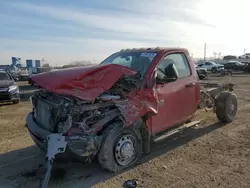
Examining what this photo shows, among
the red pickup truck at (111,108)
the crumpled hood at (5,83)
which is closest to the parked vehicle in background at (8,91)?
the crumpled hood at (5,83)

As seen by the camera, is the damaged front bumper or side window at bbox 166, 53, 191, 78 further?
side window at bbox 166, 53, 191, 78

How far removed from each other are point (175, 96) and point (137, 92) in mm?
1187

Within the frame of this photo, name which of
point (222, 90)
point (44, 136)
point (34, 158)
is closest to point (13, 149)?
point (34, 158)

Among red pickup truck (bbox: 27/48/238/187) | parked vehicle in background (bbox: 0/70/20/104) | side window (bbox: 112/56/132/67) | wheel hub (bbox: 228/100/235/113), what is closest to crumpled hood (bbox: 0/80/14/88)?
parked vehicle in background (bbox: 0/70/20/104)

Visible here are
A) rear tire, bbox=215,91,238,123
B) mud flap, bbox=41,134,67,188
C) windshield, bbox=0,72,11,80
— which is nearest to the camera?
mud flap, bbox=41,134,67,188

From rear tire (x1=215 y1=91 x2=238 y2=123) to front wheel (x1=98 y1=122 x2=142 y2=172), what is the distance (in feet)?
11.4

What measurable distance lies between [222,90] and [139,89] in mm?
4076

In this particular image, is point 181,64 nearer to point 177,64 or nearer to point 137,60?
point 177,64

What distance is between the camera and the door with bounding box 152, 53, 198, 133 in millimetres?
5125

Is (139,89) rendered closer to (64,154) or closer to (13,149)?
(64,154)

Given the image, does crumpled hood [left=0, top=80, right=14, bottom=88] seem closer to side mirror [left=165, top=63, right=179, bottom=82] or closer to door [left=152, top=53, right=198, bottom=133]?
door [left=152, top=53, right=198, bottom=133]

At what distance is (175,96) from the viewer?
5445 millimetres

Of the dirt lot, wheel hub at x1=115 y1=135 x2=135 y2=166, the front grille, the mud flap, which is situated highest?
the front grille

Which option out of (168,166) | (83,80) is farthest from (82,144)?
(168,166)
